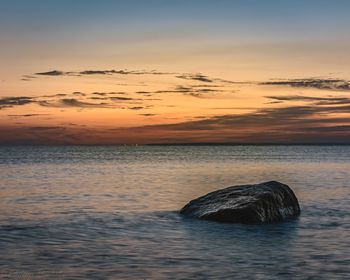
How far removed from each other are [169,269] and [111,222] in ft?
29.7

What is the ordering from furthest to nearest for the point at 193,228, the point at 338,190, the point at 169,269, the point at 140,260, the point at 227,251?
the point at 338,190 → the point at 193,228 → the point at 227,251 → the point at 140,260 → the point at 169,269

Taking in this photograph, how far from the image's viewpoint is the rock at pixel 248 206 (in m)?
21.1

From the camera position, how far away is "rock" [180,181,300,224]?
2111 cm

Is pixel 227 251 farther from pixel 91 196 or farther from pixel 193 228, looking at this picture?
pixel 91 196

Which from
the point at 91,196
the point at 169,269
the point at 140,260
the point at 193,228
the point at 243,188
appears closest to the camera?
the point at 169,269

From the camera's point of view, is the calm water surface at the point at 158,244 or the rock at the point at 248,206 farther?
the rock at the point at 248,206

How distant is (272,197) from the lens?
22438 millimetres

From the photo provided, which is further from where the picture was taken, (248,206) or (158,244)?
(248,206)

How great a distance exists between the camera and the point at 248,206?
2133 cm

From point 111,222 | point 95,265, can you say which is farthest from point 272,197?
point 95,265

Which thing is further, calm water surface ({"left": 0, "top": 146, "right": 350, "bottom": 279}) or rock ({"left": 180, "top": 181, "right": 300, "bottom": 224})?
rock ({"left": 180, "top": 181, "right": 300, "bottom": 224})

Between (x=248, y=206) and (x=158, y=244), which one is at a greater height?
(x=248, y=206)

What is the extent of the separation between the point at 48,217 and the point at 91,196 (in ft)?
34.4

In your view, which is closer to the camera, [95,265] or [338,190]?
[95,265]
